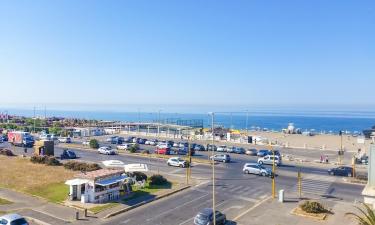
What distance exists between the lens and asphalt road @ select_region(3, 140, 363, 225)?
33.7m

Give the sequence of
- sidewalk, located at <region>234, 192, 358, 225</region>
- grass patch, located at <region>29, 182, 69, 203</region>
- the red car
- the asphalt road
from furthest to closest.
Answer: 1. the red car
2. grass patch, located at <region>29, 182, 69, 203</region>
3. the asphalt road
4. sidewalk, located at <region>234, 192, 358, 225</region>

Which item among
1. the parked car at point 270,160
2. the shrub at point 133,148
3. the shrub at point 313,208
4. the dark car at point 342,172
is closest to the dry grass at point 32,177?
the shrub at point 133,148

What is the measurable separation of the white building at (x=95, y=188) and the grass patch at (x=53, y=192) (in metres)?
1.73

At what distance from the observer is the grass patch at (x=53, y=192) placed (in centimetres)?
3828

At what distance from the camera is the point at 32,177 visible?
47.6 m

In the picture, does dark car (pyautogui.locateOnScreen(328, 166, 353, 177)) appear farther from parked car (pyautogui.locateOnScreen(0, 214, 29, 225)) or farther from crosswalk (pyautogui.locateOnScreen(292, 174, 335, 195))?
parked car (pyautogui.locateOnScreen(0, 214, 29, 225))

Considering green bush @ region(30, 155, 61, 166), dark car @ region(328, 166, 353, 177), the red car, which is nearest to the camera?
dark car @ region(328, 166, 353, 177)

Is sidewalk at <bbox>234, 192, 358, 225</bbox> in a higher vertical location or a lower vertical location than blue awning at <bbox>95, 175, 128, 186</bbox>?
lower

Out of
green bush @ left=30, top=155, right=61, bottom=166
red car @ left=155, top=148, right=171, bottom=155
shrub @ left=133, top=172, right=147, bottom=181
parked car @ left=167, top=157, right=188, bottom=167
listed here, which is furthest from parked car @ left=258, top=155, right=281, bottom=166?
green bush @ left=30, top=155, right=61, bottom=166

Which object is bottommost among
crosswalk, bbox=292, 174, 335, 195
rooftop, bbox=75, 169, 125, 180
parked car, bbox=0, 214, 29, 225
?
crosswalk, bbox=292, 174, 335, 195

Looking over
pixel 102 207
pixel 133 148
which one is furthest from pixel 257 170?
pixel 133 148

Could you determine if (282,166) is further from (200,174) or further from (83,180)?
(83,180)

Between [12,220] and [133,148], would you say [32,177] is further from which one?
[133,148]

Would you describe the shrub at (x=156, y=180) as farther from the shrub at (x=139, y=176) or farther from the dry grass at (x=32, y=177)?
the dry grass at (x=32, y=177)
